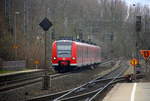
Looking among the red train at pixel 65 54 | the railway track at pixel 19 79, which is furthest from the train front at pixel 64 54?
the railway track at pixel 19 79

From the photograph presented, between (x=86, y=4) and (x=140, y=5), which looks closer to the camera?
(x=140, y=5)

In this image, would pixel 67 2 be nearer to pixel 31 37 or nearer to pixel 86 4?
pixel 86 4

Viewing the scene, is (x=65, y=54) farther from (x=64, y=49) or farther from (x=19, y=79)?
(x=19, y=79)

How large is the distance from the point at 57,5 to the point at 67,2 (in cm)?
364

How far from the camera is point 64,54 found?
35.0 metres

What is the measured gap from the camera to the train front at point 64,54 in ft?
114

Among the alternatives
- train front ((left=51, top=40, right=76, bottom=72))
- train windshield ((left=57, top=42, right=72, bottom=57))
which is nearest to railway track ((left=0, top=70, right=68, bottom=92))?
train front ((left=51, top=40, right=76, bottom=72))

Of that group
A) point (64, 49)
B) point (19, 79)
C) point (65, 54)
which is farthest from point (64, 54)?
point (19, 79)

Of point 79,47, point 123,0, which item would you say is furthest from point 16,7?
point 123,0

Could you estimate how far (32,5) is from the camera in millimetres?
54562

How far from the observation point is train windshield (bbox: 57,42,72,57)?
114 ft

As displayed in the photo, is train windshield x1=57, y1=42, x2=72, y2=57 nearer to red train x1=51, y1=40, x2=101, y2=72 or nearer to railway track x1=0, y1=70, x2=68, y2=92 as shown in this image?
red train x1=51, y1=40, x2=101, y2=72

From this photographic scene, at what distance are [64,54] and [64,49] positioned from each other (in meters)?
0.46

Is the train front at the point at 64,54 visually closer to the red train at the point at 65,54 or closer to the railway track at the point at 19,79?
the red train at the point at 65,54
